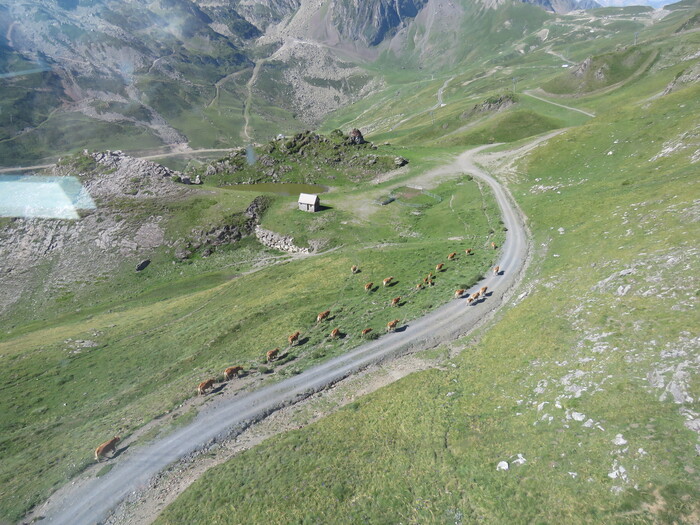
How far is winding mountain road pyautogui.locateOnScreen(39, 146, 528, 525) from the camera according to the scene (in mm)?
22938

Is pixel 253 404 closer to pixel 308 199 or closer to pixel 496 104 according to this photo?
pixel 308 199

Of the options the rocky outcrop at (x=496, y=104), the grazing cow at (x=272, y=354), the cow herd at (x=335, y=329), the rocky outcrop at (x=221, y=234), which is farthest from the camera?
the rocky outcrop at (x=496, y=104)

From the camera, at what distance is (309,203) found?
275 feet

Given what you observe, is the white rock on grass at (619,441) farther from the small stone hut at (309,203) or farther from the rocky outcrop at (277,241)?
the small stone hut at (309,203)

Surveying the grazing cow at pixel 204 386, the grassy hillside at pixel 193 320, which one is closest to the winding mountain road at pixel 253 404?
the grassy hillside at pixel 193 320

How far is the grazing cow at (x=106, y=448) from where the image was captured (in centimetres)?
2569

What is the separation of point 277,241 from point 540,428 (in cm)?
6907

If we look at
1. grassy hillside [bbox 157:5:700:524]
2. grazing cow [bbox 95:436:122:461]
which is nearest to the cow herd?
grazing cow [bbox 95:436:122:461]

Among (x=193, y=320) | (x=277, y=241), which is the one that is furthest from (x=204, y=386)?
(x=277, y=241)

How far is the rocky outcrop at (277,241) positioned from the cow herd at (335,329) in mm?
26890

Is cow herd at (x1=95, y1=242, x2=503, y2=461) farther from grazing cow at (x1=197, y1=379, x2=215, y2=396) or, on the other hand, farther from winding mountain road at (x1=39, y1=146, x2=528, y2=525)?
winding mountain road at (x1=39, y1=146, x2=528, y2=525)

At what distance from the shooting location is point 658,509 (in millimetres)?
13656

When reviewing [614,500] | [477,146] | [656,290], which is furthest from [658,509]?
[477,146]

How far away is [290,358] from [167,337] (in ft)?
72.2
